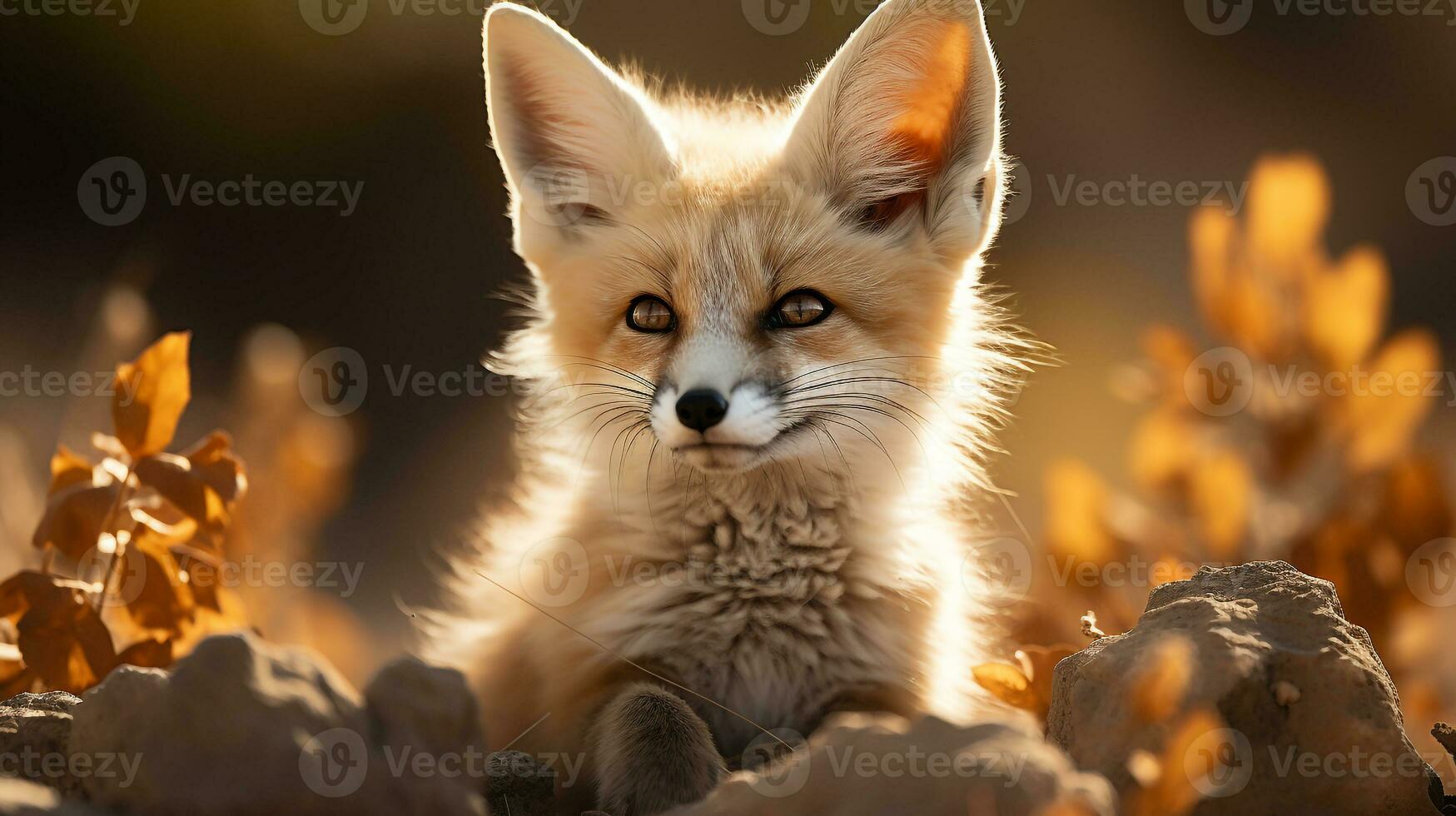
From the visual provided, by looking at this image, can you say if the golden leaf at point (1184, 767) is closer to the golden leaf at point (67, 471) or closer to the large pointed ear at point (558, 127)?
the large pointed ear at point (558, 127)

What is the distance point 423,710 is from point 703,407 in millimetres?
905

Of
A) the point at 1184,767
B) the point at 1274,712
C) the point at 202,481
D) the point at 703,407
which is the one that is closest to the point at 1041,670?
the point at 1274,712

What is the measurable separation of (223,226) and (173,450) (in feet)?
3.11

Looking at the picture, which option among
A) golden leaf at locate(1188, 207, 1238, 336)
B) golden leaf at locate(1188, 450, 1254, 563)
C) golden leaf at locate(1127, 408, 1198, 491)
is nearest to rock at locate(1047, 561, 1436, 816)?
golden leaf at locate(1188, 450, 1254, 563)

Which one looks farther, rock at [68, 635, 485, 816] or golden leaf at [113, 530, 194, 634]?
golden leaf at [113, 530, 194, 634]

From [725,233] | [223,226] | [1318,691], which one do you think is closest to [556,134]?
[725,233]

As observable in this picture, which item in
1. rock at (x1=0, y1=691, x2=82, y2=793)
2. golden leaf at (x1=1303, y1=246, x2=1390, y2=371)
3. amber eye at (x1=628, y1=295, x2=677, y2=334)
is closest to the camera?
rock at (x1=0, y1=691, x2=82, y2=793)

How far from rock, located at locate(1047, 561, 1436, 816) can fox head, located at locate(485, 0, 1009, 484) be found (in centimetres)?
85

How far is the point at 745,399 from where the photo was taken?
2.18 meters

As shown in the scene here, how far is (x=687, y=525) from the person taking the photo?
240 centimetres

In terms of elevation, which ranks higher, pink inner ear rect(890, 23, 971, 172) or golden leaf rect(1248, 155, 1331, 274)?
pink inner ear rect(890, 23, 971, 172)

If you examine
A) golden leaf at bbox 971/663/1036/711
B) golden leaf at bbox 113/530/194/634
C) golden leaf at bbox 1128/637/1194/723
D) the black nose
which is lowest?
golden leaf at bbox 971/663/1036/711

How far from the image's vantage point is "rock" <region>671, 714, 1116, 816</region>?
1178 mm

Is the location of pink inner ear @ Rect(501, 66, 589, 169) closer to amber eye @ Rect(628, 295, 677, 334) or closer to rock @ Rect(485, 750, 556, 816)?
amber eye @ Rect(628, 295, 677, 334)
